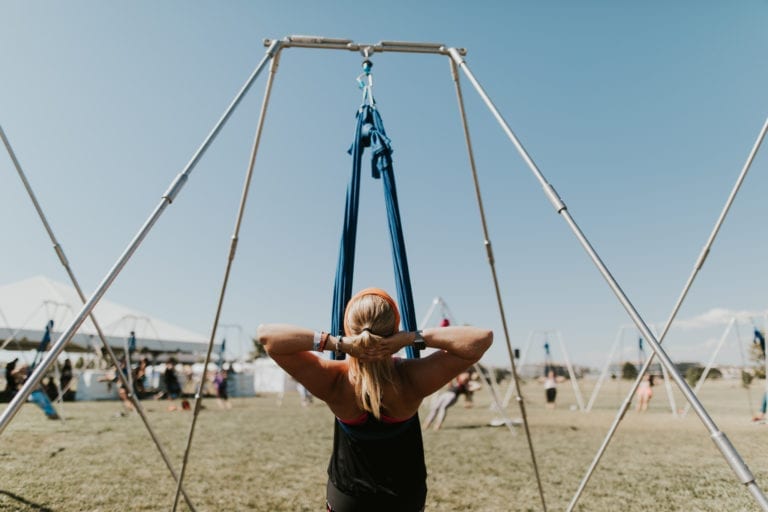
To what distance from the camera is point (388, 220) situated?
3.89 meters

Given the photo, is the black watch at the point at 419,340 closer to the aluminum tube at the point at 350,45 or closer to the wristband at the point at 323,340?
the wristband at the point at 323,340

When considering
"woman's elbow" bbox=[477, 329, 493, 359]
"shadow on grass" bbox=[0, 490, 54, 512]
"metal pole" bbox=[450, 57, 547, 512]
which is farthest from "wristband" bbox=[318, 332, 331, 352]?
"shadow on grass" bbox=[0, 490, 54, 512]

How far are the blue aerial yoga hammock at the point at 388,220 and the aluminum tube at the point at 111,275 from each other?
1033mm

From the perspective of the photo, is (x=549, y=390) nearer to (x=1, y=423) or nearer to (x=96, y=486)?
(x=96, y=486)

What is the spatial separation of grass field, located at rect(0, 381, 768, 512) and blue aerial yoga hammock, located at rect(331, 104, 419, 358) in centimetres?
296

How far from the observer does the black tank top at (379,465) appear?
242cm

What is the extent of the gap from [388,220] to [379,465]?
→ 2027 mm

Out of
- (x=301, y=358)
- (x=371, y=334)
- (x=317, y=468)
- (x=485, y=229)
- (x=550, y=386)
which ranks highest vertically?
(x=485, y=229)

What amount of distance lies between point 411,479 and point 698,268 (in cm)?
289

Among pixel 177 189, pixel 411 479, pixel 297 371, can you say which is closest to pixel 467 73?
pixel 177 189

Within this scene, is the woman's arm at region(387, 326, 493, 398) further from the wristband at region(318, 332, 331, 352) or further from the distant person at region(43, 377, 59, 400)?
the distant person at region(43, 377, 59, 400)

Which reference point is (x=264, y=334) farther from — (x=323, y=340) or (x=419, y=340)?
(x=419, y=340)

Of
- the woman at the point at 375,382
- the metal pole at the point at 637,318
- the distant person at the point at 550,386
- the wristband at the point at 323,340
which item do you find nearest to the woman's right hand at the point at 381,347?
the woman at the point at 375,382

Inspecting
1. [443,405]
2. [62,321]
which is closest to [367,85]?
[443,405]
